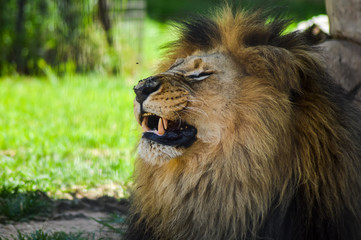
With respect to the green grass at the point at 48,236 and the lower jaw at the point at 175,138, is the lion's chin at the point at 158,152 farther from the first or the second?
the green grass at the point at 48,236

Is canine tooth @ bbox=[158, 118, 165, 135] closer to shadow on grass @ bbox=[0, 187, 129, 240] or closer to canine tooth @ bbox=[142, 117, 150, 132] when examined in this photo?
canine tooth @ bbox=[142, 117, 150, 132]

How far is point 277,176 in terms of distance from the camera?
2.77 meters

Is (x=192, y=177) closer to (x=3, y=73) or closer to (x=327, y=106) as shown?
(x=327, y=106)

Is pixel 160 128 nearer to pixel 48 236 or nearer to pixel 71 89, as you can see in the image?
pixel 48 236

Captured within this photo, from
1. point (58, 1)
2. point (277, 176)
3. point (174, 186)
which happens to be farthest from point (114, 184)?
point (58, 1)

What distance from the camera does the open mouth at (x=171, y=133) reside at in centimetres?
286

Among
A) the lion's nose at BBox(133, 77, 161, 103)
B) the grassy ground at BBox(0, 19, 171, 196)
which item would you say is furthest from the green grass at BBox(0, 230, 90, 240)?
the lion's nose at BBox(133, 77, 161, 103)

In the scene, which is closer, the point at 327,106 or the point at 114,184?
the point at 327,106

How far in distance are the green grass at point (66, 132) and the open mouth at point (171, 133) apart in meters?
0.51

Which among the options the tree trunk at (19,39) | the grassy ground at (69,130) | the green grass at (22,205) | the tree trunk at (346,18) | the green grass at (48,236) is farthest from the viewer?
the tree trunk at (19,39)

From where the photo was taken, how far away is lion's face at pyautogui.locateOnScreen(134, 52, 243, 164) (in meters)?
2.83

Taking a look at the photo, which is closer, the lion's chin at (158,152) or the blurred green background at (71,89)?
the lion's chin at (158,152)

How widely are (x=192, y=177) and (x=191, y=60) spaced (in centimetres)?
67

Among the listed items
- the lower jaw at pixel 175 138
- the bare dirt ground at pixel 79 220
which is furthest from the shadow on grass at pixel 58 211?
the lower jaw at pixel 175 138
